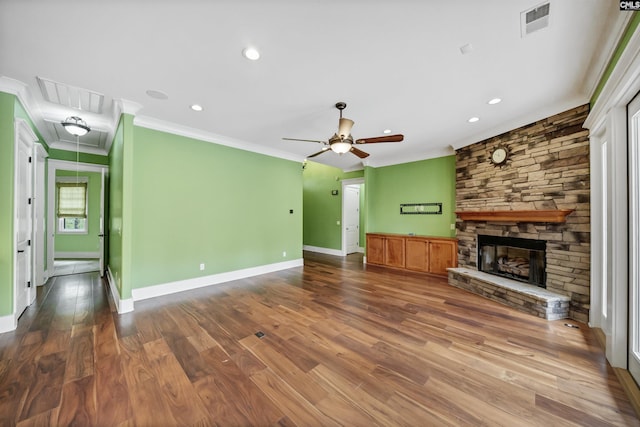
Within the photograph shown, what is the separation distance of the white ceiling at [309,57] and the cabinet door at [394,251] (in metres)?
3.07

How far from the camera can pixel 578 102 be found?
308cm

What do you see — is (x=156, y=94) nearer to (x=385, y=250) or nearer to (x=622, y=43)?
(x=622, y=43)

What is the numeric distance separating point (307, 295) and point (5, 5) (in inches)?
164

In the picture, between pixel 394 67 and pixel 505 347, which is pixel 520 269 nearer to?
pixel 505 347

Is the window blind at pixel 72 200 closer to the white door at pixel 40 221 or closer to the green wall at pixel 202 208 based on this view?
the white door at pixel 40 221

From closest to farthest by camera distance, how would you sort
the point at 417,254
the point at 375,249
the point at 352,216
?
the point at 417,254, the point at 375,249, the point at 352,216

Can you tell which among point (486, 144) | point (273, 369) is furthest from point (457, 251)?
point (273, 369)

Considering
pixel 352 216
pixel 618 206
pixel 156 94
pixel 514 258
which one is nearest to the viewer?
pixel 618 206

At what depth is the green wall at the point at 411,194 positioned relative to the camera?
5451 mm

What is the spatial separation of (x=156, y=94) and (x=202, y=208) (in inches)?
77.8

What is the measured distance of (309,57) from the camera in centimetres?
227

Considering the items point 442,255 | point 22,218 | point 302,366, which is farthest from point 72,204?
point 442,255

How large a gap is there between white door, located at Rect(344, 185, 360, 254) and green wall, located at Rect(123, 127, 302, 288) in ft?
7.85

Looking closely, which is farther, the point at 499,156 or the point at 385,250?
the point at 385,250
